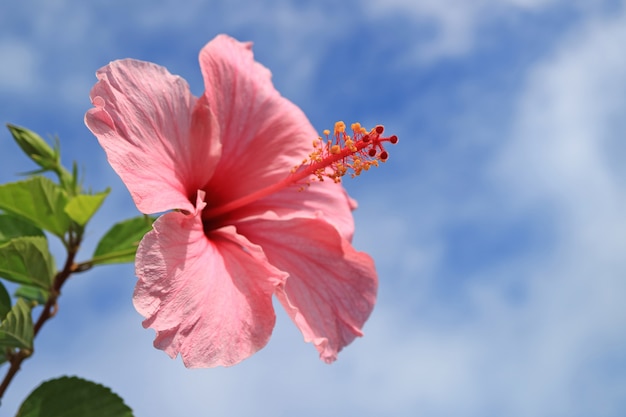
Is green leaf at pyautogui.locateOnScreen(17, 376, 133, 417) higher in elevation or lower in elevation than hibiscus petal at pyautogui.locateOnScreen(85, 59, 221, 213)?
lower

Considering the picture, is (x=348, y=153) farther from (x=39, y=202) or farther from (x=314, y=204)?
(x=39, y=202)

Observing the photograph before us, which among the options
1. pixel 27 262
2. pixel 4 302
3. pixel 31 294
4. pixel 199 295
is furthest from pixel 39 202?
pixel 199 295

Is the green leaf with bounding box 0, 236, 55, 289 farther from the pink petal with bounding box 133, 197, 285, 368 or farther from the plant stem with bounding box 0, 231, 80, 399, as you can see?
the pink petal with bounding box 133, 197, 285, 368

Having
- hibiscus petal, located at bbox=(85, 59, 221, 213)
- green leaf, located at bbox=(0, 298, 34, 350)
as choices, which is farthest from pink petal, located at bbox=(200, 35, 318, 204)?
green leaf, located at bbox=(0, 298, 34, 350)

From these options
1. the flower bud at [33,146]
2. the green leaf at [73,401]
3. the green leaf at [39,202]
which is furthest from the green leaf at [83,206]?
the green leaf at [73,401]

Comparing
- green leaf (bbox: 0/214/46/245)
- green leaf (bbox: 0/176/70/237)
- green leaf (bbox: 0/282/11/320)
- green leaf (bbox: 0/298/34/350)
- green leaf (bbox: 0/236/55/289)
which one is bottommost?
green leaf (bbox: 0/298/34/350)

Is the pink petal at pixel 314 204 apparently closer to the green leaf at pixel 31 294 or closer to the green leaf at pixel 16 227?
the green leaf at pixel 16 227
